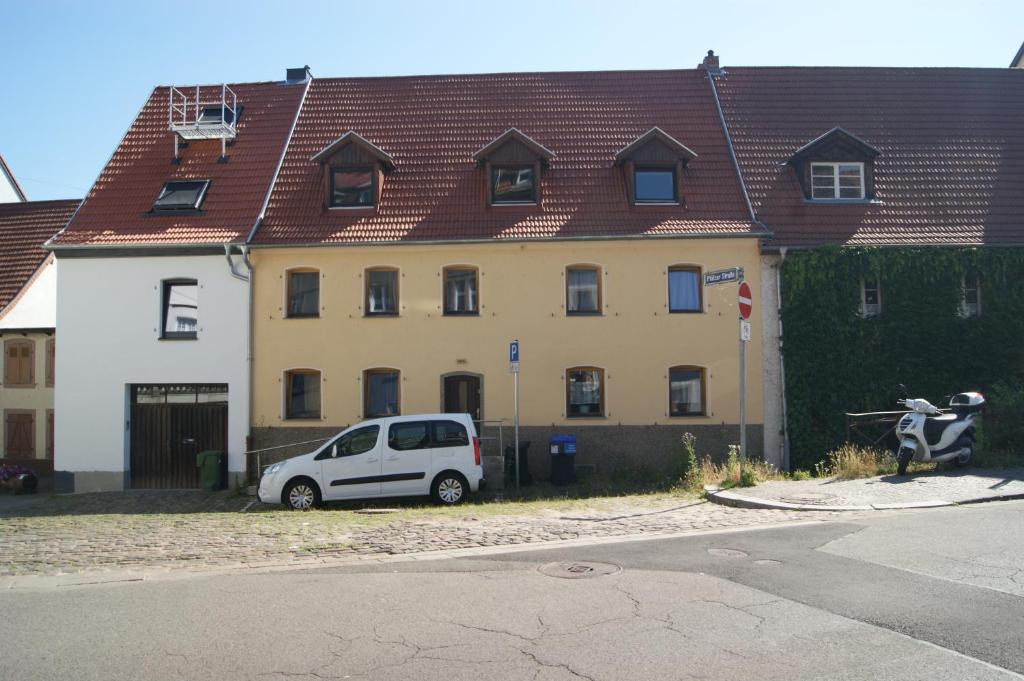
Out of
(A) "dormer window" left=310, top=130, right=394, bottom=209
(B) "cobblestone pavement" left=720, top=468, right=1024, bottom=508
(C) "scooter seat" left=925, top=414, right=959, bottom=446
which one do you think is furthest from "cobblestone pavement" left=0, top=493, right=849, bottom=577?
(A) "dormer window" left=310, top=130, right=394, bottom=209

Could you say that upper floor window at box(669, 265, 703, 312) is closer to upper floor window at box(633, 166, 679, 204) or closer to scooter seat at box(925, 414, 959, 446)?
upper floor window at box(633, 166, 679, 204)

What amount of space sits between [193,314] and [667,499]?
40.1ft

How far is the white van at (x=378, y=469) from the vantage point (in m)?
14.1

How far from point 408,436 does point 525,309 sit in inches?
200

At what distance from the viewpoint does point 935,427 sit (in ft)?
45.4

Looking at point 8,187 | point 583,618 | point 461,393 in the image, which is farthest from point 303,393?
point 8,187

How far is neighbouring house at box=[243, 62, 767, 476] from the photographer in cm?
1788

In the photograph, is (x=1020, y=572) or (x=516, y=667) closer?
(x=516, y=667)

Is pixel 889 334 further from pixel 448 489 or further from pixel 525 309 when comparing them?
pixel 448 489

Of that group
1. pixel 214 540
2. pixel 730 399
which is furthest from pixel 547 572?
pixel 730 399

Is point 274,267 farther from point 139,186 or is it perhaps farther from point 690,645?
point 690,645

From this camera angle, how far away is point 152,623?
266 inches

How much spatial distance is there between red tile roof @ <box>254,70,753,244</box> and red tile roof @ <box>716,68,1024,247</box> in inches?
44.9

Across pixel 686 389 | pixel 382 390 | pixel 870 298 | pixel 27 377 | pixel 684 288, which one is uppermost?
pixel 684 288
